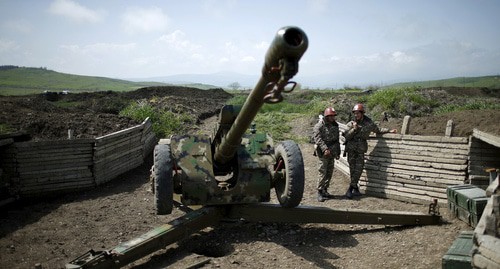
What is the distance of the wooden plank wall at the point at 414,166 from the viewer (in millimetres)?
7562

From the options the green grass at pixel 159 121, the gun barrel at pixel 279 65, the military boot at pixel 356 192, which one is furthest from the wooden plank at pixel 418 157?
the green grass at pixel 159 121

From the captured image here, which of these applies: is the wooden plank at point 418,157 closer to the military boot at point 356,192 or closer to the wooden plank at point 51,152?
the military boot at point 356,192

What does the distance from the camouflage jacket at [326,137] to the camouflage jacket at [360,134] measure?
0.27 metres

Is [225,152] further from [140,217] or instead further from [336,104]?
[336,104]

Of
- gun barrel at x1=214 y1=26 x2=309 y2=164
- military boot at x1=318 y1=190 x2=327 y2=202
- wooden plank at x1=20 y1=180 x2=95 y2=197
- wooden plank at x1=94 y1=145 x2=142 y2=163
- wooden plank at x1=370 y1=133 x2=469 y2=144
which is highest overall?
gun barrel at x1=214 y1=26 x2=309 y2=164

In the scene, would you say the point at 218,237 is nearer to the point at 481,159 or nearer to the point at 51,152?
the point at 51,152

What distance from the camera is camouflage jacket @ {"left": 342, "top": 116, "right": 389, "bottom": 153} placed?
8.50 meters

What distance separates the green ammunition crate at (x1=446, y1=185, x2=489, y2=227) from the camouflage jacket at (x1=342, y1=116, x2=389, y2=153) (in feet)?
6.30

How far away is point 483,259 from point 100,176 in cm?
787

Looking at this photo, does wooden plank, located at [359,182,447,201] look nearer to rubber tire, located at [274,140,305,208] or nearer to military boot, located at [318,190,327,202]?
Answer: military boot, located at [318,190,327,202]

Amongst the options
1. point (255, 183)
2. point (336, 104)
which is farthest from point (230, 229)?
point (336, 104)

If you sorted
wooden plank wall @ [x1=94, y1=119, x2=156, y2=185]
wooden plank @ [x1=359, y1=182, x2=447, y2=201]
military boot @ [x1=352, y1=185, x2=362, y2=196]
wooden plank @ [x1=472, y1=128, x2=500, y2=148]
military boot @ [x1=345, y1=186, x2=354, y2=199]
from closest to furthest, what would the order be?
wooden plank @ [x1=472, y1=128, x2=500, y2=148]
wooden plank @ [x1=359, y1=182, x2=447, y2=201]
military boot @ [x1=345, y1=186, x2=354, y2=199]
military boot @ [x1=352, y1=185, x2=362, y2=196]
wooden plank wall @ [x1=94, y1=119, x2=156, y2=185]

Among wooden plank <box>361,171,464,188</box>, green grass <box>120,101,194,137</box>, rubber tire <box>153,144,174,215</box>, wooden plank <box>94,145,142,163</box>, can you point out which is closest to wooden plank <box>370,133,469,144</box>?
wooden plank <box>361,171,464,188</box>

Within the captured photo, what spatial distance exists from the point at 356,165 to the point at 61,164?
6.10 meters
